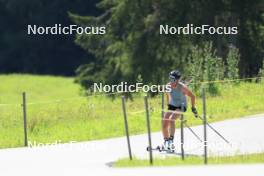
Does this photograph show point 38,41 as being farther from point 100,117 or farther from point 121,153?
point 121,153

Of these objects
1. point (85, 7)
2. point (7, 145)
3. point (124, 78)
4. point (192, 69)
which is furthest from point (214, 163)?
point (85, 7)

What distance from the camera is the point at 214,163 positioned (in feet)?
53.0

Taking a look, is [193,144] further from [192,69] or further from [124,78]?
[124,78]

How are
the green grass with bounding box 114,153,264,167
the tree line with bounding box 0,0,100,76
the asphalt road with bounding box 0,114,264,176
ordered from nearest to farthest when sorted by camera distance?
the asphalt road with bounding box 0,114,264,176 → the green grass with bounding box 114,153,264,167 → the tree line with bounding box 0,0,100,76

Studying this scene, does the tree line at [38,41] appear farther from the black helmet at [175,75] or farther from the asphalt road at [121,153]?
the black helmet at [175,75]

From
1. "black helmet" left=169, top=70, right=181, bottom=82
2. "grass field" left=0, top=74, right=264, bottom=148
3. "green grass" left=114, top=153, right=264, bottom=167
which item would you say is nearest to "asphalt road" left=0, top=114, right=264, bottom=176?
"green grass" left=114, top=153, right=264, bottom=167

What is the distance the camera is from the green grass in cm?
1634

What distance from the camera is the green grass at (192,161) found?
53.6 ft

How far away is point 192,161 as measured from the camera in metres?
16.8

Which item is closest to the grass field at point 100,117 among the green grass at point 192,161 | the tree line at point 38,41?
the green grass at point 192,161

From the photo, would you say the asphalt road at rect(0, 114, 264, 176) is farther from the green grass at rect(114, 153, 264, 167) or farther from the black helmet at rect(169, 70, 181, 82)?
the black helmet at rect(169, 70, 181, 82)

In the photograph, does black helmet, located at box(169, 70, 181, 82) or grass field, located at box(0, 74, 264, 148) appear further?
grass field, located at box(0, 74, 264, 148)

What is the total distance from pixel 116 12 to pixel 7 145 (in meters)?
21.0

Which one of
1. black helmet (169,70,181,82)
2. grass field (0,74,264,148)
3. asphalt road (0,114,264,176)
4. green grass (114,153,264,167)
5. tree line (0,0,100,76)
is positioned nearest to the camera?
asphalt road (0,114,264,176)
